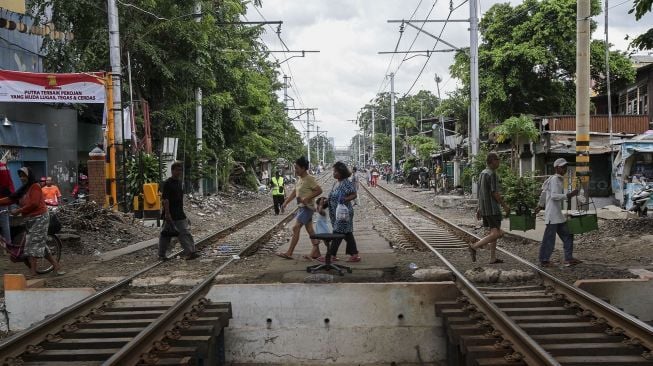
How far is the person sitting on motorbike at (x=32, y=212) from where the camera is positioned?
8664mm

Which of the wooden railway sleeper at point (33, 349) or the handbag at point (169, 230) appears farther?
the handbag at point (169, 230)

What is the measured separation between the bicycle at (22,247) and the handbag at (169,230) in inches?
67.0

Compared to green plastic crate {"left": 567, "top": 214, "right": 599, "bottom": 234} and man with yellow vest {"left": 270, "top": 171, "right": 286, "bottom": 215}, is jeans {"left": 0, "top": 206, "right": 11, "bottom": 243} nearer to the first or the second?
green plastic crate {"left": 567, "top": 214, "right": 599, "bottom": 234}

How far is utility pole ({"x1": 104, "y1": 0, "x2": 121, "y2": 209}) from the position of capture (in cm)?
1524

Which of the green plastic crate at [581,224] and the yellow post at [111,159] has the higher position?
the yellow post at [111,159]

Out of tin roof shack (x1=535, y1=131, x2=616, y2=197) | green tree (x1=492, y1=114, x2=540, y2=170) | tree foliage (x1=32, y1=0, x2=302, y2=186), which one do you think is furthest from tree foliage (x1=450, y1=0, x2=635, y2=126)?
tree foliage (x1=32, y1=0, x2=302, y2=186)

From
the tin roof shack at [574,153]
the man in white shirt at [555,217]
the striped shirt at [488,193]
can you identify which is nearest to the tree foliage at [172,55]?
the striped shirt at [488,193]

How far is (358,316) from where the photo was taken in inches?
278

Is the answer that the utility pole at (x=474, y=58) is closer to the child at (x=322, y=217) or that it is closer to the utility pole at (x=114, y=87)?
the utility pole at (x=114, y=87)

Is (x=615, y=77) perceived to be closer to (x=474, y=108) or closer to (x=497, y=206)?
(x=474, y=108)

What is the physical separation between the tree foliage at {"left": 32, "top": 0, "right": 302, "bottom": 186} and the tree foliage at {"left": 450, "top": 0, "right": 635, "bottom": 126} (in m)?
12.3

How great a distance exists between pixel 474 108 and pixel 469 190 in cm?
759

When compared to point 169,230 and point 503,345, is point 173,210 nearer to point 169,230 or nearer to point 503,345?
point 169,230

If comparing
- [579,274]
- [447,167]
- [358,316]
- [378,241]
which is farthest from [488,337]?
[447,167]
